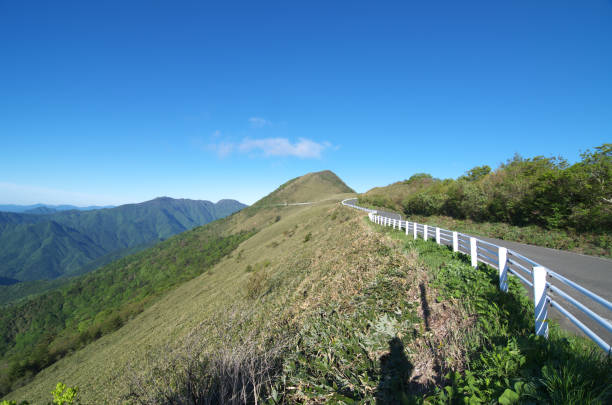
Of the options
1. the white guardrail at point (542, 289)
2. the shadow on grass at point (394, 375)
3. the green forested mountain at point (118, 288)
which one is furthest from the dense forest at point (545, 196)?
the green forested mountain at point (118, 288)

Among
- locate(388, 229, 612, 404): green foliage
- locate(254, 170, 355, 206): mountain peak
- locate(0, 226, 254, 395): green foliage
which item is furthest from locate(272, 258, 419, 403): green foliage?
locate(254, 170, 355, 206): mountain peak

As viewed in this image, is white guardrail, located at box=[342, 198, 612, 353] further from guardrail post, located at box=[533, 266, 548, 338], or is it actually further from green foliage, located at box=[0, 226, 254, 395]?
green foliage, located at box=[0, 226, 254, 395]

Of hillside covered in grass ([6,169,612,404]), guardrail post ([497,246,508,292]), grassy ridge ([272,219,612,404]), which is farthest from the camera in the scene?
guardrail post ([497,246,508,292])

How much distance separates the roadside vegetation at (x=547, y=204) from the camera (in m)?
12.0


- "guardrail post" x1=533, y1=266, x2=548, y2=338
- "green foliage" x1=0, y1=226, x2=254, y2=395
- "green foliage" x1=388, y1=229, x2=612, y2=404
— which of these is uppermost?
"guardrail post" x1=533, y1=266, x2=548, y2=338

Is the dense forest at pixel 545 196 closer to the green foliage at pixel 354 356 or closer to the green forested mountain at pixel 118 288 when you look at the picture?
the green foliage at pixel 354 356

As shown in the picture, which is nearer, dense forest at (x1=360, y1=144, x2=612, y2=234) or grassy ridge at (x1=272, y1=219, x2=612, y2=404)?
grassy ridge at (x1=272, y1=219, x2=612, y2=404)

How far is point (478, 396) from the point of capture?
2.74 m

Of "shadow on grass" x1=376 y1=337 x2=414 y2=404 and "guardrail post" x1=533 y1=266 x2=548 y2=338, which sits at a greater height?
"guardrail post" x1=533 y1=266 x2=548 y2=338

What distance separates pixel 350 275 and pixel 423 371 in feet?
16.2

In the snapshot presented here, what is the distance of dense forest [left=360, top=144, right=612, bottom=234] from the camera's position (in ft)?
40.5

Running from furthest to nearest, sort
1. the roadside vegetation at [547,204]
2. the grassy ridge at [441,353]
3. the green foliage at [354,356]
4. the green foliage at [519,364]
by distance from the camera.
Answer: the roadside vegetation at [547,204] < the green foliage at [354,356] < the grassy ridge at [441,353] < the green foliage at [519,364]

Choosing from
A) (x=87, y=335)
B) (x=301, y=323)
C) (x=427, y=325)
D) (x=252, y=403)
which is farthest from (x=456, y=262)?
(x=87, y=335)

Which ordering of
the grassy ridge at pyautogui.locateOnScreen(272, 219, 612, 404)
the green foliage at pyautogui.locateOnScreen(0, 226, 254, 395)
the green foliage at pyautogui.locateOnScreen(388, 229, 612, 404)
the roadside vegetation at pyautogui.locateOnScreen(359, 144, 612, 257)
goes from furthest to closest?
1. the green foliage at pyautogui.locateOnScreen(0, 226, 254, 395)
2. the roadside vegetation at pyautogui.locateOnScreen(359, 144, 612, 257)
3. the grassy ridge at pyautogui.locateOnScreen(272, 219, 612, 404)
4. the green foliage at pyautogui.locateOnScreen(388, 229, 612, 404)
